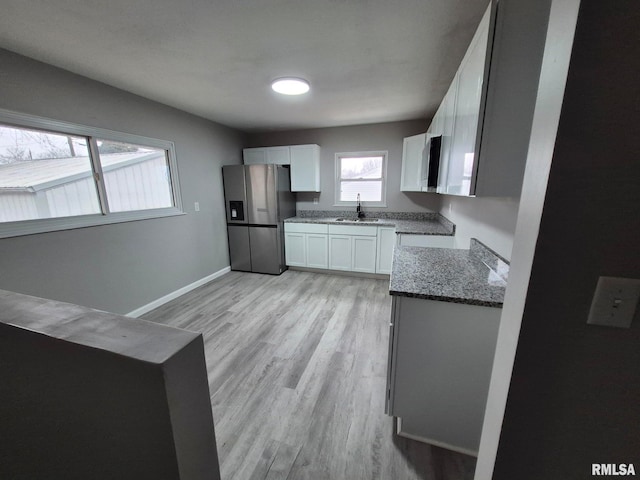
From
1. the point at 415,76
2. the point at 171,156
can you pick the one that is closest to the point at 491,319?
the point at 415,76

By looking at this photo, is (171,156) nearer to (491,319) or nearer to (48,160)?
(48,160)

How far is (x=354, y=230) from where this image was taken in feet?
12.4

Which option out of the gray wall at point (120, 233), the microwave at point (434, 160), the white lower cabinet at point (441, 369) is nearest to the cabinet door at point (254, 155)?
the gray wall at point (120, 233)

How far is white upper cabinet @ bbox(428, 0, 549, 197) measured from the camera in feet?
3.28

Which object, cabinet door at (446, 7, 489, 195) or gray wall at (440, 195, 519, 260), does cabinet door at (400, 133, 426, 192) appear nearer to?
gray wall at (440, 195, 519, 260)

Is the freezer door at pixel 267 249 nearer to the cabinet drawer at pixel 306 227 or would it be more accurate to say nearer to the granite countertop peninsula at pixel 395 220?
the cabinet drawer at pixel 306 227

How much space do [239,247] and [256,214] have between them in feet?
2.20

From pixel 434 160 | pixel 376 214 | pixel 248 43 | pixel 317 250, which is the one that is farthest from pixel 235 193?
pixel 434 160

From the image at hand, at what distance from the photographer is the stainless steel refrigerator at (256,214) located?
12.6ft

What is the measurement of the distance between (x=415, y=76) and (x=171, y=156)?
9.69ft

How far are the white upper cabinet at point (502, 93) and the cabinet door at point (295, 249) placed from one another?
303 cm

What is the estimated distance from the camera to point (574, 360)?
0.61 metres

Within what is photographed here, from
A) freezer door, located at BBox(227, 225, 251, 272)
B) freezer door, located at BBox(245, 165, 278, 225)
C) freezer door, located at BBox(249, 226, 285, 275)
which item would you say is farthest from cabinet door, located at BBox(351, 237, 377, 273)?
freezer door, located at BBox(227, 225, 251, 272)

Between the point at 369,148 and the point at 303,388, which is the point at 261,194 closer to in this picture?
the point at 369,148
